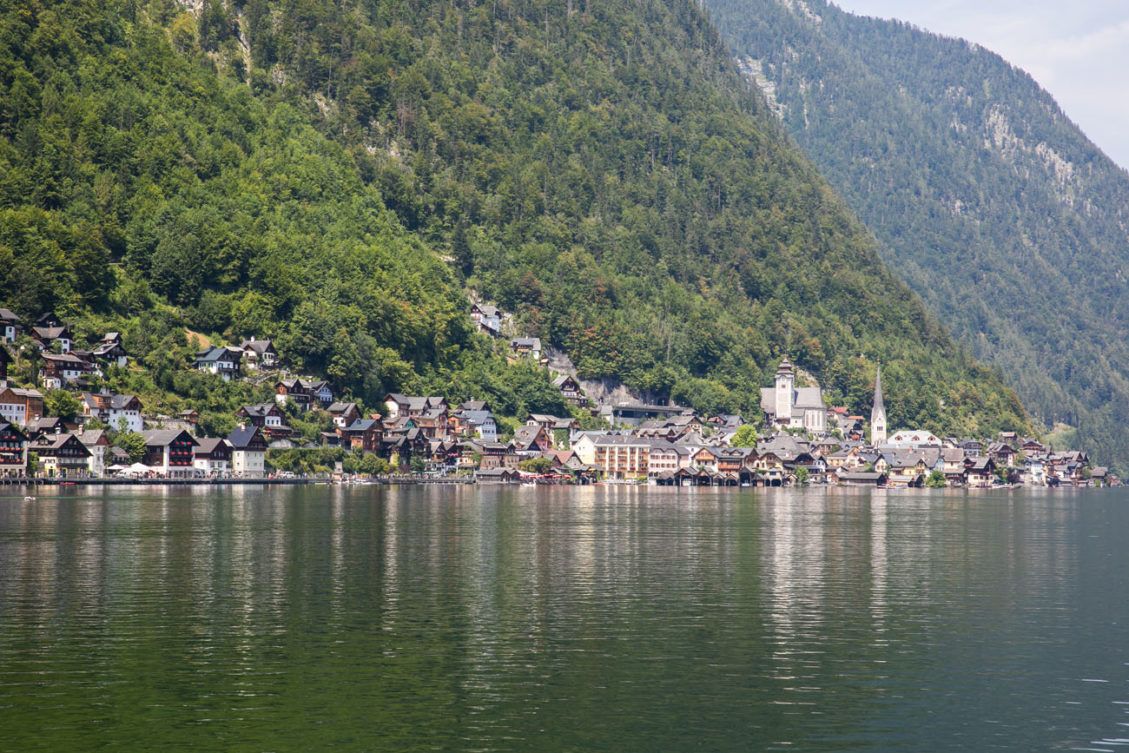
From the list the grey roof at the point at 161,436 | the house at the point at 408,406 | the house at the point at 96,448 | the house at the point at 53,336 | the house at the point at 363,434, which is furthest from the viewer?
the house at the point at 408,406

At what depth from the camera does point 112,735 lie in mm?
32438

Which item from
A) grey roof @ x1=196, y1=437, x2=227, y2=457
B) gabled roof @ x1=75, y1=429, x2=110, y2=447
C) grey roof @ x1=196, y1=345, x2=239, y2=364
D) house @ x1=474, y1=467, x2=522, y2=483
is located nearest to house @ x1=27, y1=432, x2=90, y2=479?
gabled roof @ x1=75, y1=429, x2=110, y2=447

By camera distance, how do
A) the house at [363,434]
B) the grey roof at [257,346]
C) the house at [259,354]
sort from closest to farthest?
the house at [259,354], the house at [363,434], the grey roof at [257,346]

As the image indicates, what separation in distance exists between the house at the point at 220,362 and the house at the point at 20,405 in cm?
2586

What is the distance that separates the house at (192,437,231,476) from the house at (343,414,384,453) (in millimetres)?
21352

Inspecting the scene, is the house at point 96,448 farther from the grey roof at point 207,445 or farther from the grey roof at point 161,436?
the grey roof at point 207,445

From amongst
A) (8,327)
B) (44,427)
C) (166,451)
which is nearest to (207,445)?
(166,451)

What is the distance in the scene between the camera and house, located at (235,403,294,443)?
553ft

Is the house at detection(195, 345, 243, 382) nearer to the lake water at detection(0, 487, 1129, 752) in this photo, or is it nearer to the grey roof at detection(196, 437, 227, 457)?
the grey roof at detection(196, 437, 227, 457)

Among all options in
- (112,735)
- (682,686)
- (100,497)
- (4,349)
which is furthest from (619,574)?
(4,349)

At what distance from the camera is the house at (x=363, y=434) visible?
181 m

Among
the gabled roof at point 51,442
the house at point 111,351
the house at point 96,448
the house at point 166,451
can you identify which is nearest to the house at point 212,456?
the house at point 166,451

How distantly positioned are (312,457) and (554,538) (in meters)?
93.4

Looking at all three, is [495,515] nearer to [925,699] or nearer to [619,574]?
[619,574]
